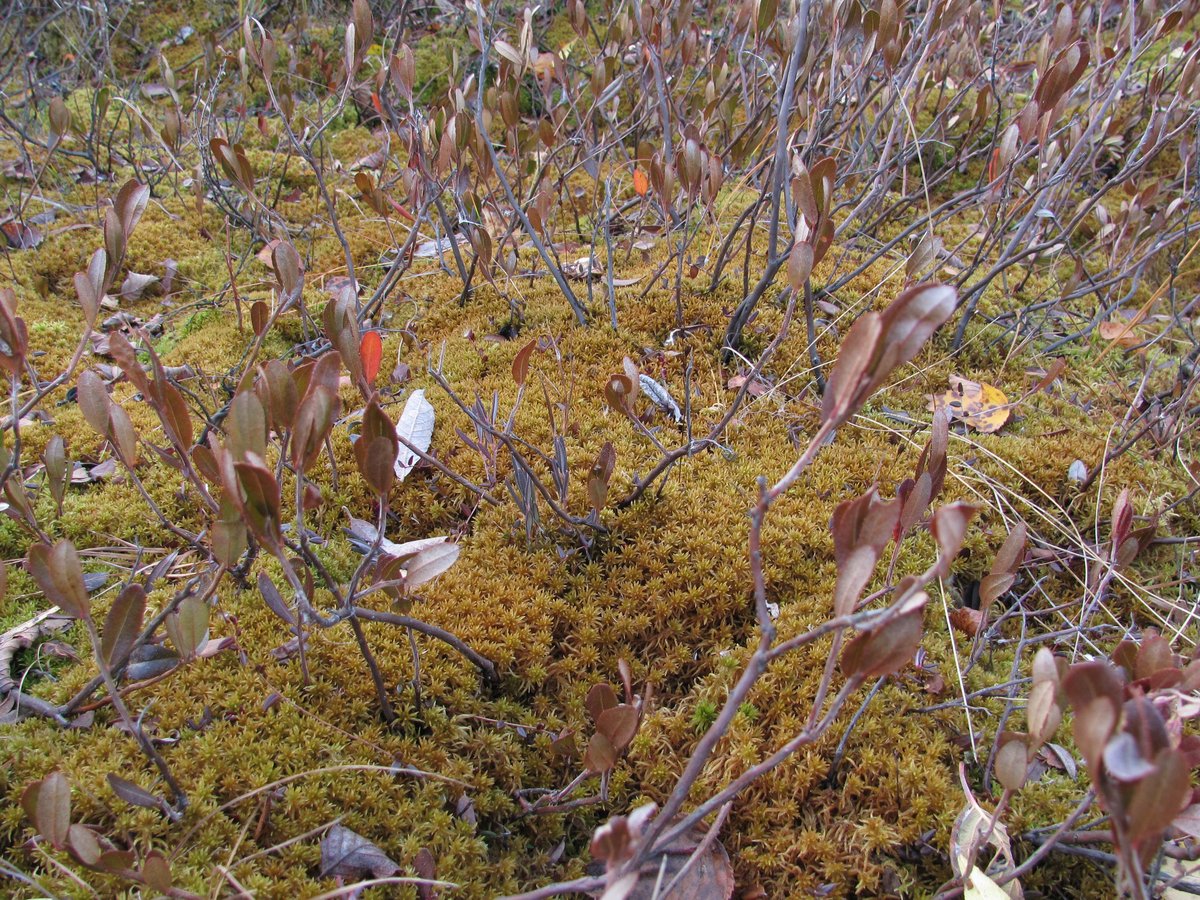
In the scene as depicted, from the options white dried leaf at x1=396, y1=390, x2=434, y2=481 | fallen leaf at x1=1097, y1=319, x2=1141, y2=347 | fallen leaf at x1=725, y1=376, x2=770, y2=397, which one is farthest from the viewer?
fallen leaf at x1=1097, y1=319, x2=1141, y2=347

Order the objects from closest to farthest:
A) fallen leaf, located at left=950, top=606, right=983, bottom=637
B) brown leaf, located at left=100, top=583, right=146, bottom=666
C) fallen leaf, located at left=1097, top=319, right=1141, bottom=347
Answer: brown leaf, located at left=100, top=583, right=146, bottom=666 → fallen leaf, located at left=950, top=606, right=983, bottom=637 → fallen leaf, located at left=1097, top=319, right=1141, bottom=347

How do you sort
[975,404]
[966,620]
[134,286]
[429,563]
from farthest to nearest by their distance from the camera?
[134,286] → [975,404] → [966,620] → [429,563]

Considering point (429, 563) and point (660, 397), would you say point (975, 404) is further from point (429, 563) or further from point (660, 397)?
point (429, 563)

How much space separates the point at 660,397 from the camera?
2.43 m

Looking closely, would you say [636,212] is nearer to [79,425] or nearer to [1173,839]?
[79,425]

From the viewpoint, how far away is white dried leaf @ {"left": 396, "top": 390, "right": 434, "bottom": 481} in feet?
7.22

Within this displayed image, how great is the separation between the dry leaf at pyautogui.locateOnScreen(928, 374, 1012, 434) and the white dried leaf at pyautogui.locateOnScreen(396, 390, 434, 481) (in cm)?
175

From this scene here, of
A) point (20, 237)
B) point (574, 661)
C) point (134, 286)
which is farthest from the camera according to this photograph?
point (20, 237)

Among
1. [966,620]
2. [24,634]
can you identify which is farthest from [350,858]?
[966,620]

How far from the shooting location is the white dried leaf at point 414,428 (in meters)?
2.20

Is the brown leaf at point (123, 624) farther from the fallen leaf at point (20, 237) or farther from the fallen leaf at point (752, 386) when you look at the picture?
the fallen leaf at point (20, 237)

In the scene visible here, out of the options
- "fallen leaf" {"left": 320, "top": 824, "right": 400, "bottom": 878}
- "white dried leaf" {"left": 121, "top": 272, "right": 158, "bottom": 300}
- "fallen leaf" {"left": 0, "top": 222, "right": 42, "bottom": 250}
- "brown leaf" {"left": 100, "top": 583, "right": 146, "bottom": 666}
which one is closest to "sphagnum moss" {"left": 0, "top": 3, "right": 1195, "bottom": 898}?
"fallen leaf" {"left": 320, "top": 824, "right": 400, "bottom": 878}

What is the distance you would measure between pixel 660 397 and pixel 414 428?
2.60 feet

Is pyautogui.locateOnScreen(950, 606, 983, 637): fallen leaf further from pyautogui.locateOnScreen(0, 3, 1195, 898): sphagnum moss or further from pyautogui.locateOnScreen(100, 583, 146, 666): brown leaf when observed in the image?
pyautogui.locateOnScreen(100, 583, 146, 666): brown leaf
